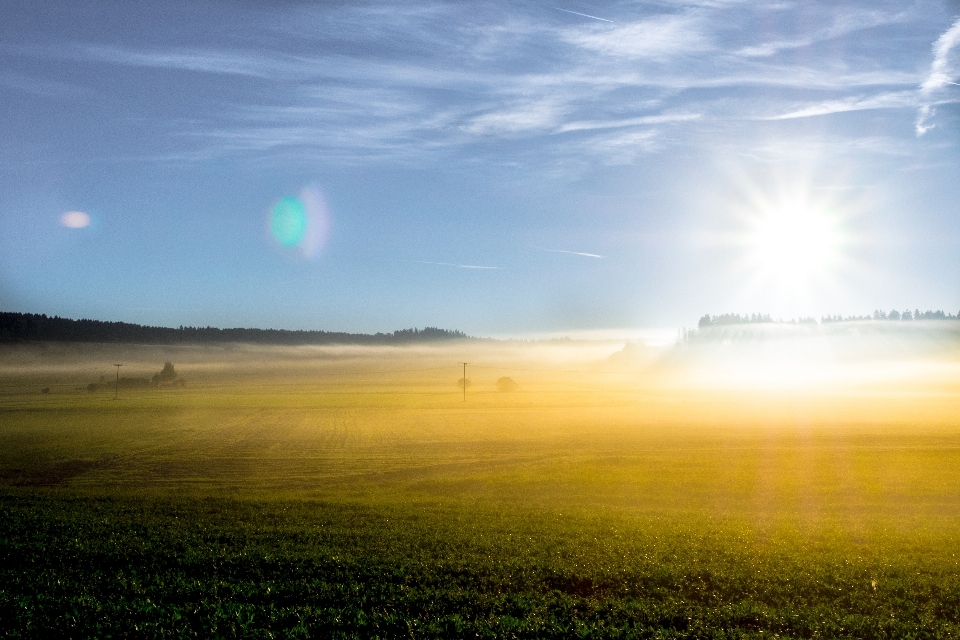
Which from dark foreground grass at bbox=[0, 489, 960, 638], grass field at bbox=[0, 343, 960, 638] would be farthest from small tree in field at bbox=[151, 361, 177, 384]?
dark foreground grass at bbox=[0, 489, 960, 638]

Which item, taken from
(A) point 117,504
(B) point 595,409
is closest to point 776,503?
(A) point 117,504

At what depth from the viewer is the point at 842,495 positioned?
3522 centimetres

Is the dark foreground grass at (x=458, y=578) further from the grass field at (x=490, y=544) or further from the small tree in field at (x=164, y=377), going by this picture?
the small tree in field at (x=164, y=377)

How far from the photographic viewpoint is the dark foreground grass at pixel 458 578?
13.0 metres

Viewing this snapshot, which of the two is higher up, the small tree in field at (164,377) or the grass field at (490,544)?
the grass field at (490,544)

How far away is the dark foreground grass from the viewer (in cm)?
1300

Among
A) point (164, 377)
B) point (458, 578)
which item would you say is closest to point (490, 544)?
point (458, 578)

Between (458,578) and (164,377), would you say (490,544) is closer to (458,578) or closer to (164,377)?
(458,578)

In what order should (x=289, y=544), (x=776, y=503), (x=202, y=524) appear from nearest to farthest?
1. (x=289, y=544)
2. (x=202, y=524)
3. (x=776, y=503)

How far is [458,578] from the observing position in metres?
15.7

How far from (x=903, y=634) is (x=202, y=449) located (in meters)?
56.4

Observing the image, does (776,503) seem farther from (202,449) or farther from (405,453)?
(202,449)

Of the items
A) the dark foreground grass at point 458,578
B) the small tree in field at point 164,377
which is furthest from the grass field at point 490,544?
the small tree in field at point 164,377

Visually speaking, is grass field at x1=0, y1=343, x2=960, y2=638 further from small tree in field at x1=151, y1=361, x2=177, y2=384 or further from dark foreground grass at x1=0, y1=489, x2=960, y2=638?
small tree in field at x1=151, y1=361, x2=177, y2=384
